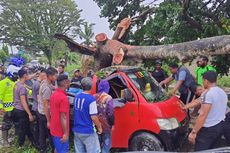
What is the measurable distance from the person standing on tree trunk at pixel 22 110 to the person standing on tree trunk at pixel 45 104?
47 centimetres

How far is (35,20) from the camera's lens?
4956 centimetres

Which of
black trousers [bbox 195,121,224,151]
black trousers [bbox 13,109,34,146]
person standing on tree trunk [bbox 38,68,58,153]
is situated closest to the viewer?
black trousers [bbox 195,121,224,151]

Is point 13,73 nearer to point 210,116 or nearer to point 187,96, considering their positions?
point 187,96

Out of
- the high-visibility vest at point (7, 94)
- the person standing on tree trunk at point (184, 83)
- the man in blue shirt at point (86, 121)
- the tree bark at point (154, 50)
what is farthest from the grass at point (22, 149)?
the tree bark at point (154, 50)

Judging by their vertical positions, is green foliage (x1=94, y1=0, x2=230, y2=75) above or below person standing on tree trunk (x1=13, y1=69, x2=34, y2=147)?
above

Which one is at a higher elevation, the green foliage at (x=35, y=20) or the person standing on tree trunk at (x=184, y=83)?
the green foliage at (x=35, y=20)

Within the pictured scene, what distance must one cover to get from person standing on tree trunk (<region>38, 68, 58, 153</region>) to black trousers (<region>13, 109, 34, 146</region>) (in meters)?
0.79

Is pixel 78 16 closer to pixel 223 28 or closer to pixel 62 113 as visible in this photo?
pixel 223 28

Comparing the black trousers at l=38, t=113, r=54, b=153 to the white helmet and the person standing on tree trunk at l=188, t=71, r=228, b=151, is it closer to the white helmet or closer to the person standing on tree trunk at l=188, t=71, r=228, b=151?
the white helmet

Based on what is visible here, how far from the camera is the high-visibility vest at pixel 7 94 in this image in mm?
7949

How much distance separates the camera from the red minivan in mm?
6301

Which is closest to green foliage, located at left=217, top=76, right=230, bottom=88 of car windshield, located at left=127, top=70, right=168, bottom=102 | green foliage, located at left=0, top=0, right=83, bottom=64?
car windshield, located at left=127, top=70, right=168, bottom=102

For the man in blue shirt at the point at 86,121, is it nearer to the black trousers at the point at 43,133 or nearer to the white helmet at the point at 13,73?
the black trousers at the point at 43,133

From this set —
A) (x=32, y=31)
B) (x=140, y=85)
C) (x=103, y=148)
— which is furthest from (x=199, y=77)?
(x=32, y=31)
